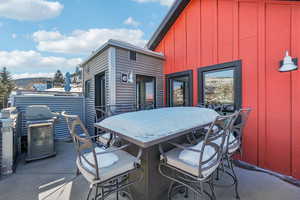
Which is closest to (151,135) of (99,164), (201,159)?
(201,159)

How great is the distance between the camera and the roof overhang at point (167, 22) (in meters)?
3.80

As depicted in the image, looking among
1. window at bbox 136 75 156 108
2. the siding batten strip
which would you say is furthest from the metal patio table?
window at bbox 136 75 156 108

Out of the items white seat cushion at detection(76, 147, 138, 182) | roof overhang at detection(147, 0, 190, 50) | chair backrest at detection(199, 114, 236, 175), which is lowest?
white seat cushion at detection(76, 147, 138, 182)

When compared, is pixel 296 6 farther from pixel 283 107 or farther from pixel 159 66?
pixel 159 66

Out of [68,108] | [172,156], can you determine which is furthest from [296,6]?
[68,108]

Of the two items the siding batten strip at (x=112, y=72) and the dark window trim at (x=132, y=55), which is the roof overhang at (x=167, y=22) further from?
the siding batten strip at (x=112, y=72)

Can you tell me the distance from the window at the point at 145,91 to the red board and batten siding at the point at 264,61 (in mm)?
1838

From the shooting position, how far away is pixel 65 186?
76.3 inches

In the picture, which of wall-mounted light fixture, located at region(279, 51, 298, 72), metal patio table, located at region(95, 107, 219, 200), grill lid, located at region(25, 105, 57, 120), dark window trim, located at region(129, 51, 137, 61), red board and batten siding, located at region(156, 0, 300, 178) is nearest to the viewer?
metal patio table, located at region(95, 107, 219, 200)

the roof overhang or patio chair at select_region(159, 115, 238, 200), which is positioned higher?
the roof overhang

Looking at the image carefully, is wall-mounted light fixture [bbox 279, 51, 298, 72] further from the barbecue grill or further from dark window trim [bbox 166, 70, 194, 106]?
the barbecue grill

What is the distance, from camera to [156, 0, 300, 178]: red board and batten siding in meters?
2.16

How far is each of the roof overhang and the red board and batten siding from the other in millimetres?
772

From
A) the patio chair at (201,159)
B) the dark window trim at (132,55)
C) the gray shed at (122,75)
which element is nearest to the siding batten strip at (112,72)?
the gray shed at (122,75)
